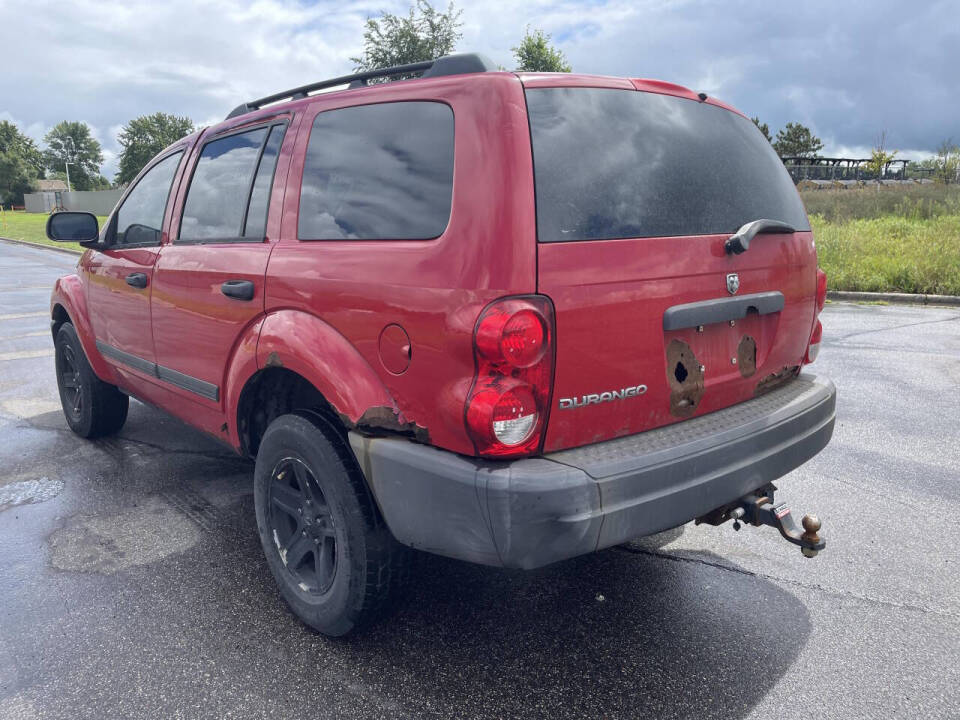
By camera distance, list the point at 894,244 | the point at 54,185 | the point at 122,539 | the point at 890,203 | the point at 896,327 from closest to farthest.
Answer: the point at 122,539 < the point at 896,327 < the point at 894,244 < the point at 890,203 < the point at 54,185

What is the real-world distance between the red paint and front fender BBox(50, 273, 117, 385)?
1847 mm

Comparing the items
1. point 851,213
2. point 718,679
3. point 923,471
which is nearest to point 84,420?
point 718,679

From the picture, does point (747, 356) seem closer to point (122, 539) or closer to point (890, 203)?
point (122, 539)

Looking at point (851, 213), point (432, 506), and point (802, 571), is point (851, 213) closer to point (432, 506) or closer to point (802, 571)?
point (802, 571)

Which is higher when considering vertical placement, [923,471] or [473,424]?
[473,424]

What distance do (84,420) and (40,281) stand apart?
13.2 m

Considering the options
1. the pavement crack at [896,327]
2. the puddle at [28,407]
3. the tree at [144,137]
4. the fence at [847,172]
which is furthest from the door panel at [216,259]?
the tree at [144,137]

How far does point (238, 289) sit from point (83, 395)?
101 inches

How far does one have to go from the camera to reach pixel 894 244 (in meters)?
13.4

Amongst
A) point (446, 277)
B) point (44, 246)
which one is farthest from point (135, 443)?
point (44, 246)

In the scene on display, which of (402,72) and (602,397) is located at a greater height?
(402,72)

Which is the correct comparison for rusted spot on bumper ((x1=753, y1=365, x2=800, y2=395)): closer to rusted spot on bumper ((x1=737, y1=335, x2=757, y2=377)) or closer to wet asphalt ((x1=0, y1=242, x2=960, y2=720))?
rusted spot on bumper ((x1=737, y1=335, x2=757, y2=377))

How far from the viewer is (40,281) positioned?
15.8 meters

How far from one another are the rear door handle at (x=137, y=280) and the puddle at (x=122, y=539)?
3.81ft
